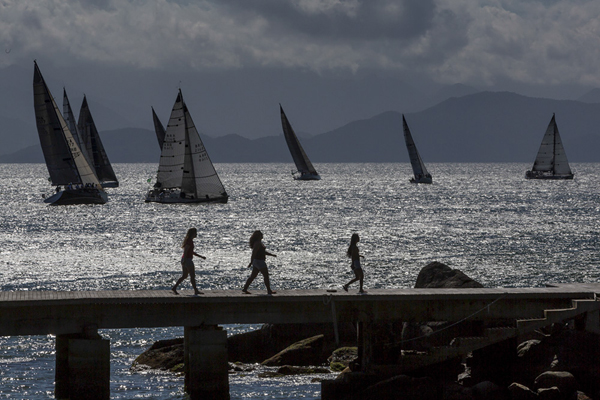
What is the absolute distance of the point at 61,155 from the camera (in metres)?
111

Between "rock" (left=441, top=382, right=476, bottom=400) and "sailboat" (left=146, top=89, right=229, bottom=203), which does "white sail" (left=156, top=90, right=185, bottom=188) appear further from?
"rock" (left=441, top=382, right=476, bottom=400)

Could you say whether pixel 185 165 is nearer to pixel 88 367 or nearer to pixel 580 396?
pixel 88 367

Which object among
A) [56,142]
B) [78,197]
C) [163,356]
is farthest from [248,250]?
[78,197]

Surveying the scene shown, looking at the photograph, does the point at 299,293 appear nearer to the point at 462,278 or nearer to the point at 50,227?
the point at 462,278

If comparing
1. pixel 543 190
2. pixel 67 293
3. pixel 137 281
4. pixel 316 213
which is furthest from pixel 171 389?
pixel 543 190

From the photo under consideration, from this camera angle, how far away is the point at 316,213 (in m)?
122

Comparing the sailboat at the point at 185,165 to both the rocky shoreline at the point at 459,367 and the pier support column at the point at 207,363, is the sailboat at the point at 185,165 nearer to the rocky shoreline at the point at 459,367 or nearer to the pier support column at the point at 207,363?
the rocky shoreline at the point at 459,367

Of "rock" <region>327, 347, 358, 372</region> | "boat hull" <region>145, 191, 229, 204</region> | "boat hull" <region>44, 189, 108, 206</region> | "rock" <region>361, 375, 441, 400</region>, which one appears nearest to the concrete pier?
"rock" <region>361, 375, 441, 400</region>

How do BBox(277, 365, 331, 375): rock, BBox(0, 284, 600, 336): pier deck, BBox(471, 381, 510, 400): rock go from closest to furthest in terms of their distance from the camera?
BBox(471, 381, 510, 400): rock < BBox(0, 284, 600, 336): pier deck < BBox(277, 365, 331, 375): rock

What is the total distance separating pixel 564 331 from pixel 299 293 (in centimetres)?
755

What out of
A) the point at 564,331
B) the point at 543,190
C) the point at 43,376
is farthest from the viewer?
the point at 543,190

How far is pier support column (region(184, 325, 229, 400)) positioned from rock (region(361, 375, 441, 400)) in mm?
3964

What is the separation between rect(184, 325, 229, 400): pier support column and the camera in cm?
2278

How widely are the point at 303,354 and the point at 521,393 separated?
8660mm
